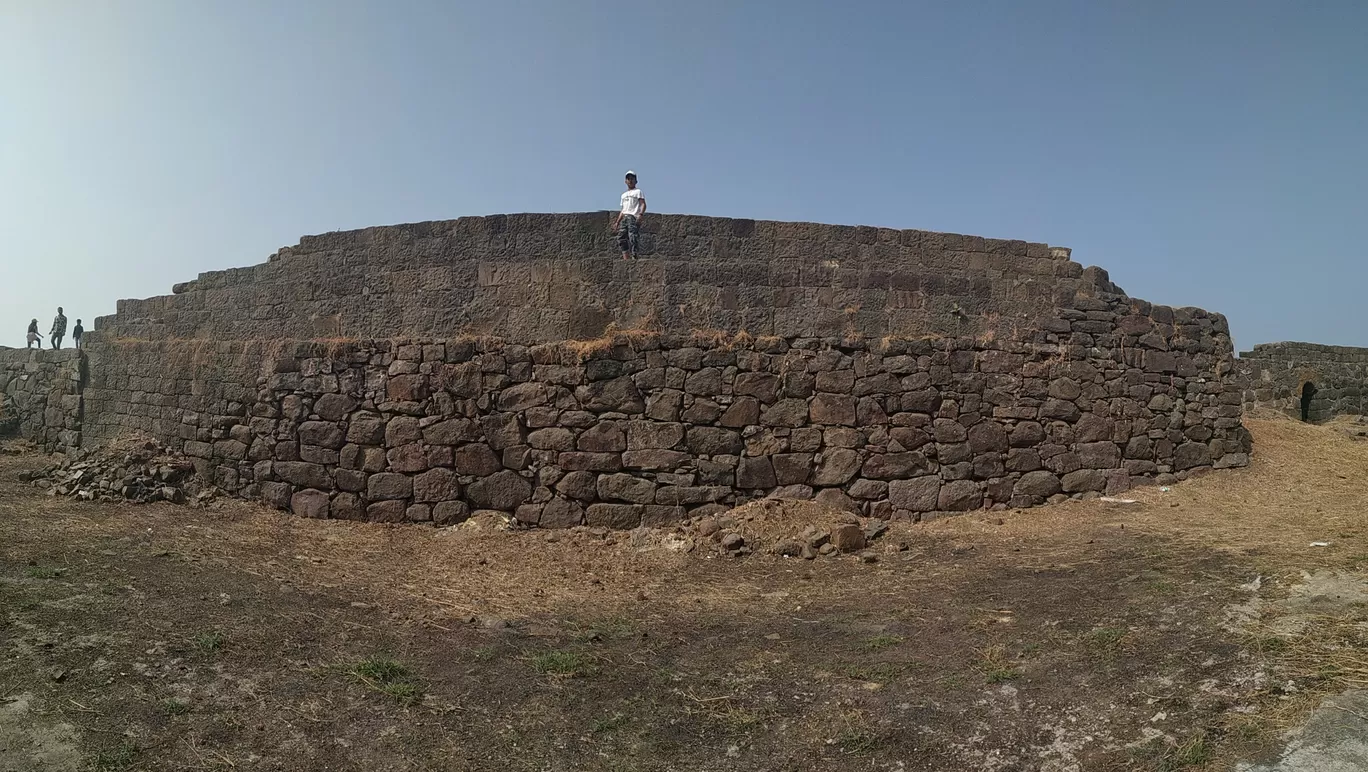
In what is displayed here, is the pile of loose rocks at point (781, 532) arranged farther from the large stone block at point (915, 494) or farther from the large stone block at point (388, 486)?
the large stone block at point (388, 486)

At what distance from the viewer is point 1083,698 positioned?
3.76 meters

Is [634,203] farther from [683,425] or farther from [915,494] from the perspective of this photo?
[915,494]

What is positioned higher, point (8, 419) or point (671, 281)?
point (671, 281)

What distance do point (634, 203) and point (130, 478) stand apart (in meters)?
6.50

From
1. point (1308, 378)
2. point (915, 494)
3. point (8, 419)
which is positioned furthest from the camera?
point (1308, 378)

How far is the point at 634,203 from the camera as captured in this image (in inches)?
328

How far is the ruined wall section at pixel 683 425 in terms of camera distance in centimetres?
781

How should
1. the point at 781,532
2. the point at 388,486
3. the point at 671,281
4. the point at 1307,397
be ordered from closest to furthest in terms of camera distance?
1. the point at 781,532
2. the point at 388,486
3. the point at 671,281
4. the point at 1307,397

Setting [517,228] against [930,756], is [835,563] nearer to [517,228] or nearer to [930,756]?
[930,756]

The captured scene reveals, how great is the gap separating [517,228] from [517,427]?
2250mm

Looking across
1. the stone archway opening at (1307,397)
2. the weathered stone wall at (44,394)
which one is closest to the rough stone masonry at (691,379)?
the weathered stone wall at (44,394)

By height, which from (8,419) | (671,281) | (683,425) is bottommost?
(8,419)

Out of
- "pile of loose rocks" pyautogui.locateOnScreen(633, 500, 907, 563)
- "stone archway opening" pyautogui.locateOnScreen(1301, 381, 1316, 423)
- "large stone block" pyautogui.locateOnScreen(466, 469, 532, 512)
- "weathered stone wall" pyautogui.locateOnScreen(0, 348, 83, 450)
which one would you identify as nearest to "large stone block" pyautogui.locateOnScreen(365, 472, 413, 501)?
"large stone block" pyautogui.locateOnScreen(466, 469, 532, 512)

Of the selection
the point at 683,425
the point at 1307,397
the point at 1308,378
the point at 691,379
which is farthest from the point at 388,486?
the point at 1307,397
